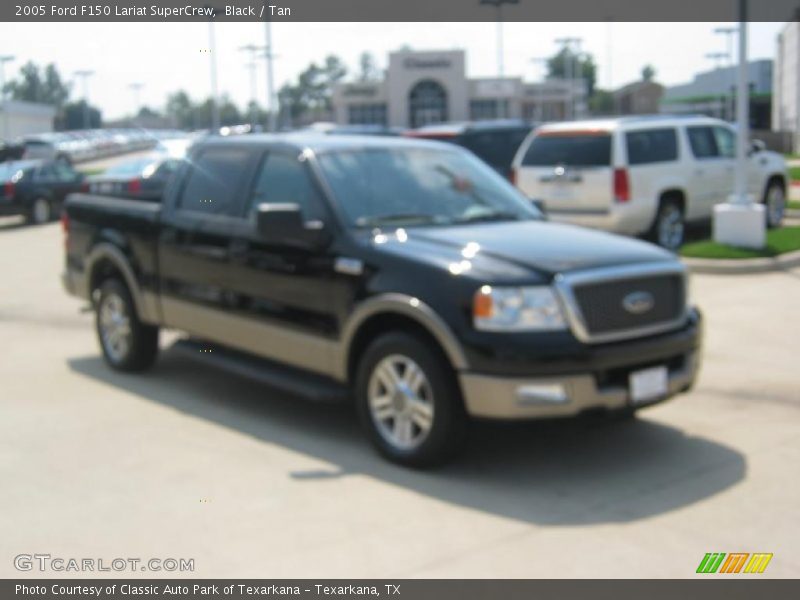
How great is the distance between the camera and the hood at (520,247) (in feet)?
18.8

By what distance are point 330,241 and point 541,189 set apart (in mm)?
8046

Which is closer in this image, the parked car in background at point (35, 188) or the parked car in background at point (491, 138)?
the parked car in background at point (491, 138)

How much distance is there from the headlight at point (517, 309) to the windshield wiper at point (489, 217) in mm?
1224

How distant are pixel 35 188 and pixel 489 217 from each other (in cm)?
1947

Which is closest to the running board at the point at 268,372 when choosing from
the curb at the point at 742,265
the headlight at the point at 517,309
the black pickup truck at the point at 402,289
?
the black pickup truck at the point at 402,289

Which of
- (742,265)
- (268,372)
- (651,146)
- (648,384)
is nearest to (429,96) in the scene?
(651,146)

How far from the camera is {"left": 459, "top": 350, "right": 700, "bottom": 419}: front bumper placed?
17.9 ft

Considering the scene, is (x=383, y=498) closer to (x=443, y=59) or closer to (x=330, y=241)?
(x=330, y=241)

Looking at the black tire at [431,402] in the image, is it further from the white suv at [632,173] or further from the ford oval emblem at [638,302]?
the white suv at [632,173]

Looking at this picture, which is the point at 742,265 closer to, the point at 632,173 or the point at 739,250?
the point at 739,250

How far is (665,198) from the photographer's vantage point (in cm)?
1412

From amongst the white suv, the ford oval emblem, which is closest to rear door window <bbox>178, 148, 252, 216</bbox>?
the ford oval emblem

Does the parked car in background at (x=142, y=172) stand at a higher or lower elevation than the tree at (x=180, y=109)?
lower

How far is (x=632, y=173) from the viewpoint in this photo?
13.5m
